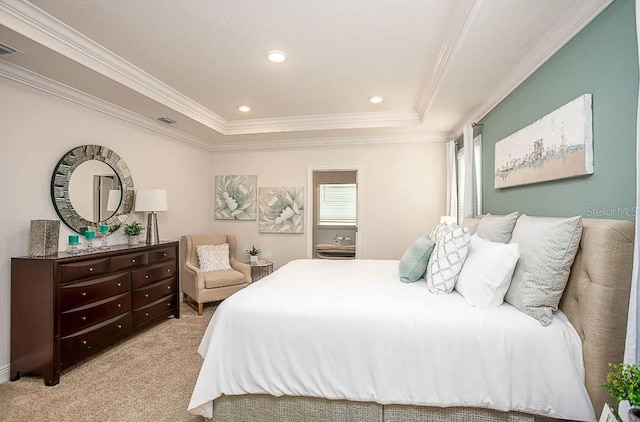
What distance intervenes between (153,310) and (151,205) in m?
1.19

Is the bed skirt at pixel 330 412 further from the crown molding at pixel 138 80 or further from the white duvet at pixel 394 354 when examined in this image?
the crown molding at pixel 138 80

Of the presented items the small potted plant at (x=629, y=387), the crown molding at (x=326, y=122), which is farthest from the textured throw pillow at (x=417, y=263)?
the crown molding at (x=326, y=122)

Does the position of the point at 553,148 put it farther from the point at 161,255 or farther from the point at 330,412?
the point at 161,255

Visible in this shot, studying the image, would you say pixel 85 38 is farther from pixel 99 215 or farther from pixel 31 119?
pixel 99 215

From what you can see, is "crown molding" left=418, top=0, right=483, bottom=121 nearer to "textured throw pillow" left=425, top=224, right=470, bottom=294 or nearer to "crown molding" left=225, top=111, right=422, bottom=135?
"crown molding" left=225, top=111, right=422, bottom=135

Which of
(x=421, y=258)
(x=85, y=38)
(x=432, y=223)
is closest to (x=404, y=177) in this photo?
(x=432, y=223)

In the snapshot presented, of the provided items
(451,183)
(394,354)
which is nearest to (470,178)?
(451,183)

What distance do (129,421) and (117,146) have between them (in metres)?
2.85

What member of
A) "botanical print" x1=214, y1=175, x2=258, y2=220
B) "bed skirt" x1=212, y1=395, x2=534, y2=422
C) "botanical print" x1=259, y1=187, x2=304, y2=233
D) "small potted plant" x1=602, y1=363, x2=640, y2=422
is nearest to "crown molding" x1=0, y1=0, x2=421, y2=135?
"botanical print" x1=214, y1=175, x2=258, y2=220

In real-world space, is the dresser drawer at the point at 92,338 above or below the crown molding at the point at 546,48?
below

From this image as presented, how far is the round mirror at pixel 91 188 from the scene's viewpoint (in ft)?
9.77

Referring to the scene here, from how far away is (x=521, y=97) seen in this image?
8.64 ft

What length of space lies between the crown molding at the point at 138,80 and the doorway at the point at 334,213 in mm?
2441

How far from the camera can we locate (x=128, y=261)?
3.24 m
